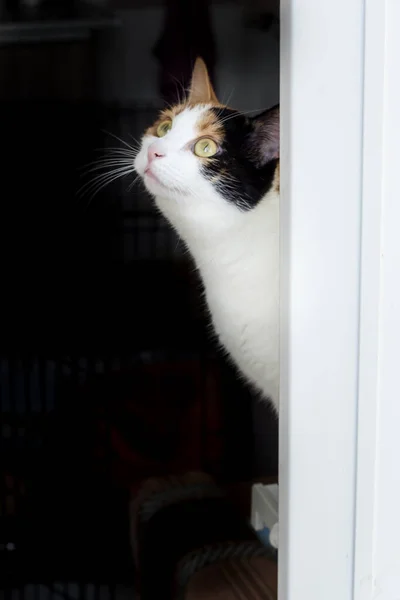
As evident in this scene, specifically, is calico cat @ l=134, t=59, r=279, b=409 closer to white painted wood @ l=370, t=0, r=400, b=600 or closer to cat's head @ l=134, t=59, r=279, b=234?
cat's head @ l=134, t=59, r=279, b=234

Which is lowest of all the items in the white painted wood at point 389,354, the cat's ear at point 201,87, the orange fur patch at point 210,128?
the white painted wood at point 389,354

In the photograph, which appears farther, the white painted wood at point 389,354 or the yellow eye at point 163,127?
the yellow eye at point 163,127

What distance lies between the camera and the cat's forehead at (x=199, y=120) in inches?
22.1

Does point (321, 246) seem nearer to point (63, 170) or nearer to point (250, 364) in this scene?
point (250, 364)

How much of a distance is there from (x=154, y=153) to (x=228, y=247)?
4.7 inches

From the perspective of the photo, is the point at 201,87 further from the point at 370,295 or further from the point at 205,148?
the point at 370,295

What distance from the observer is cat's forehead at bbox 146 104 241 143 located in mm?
561

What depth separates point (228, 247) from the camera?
1.92 ft

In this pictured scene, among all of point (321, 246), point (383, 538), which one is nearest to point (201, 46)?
point (321, 246)

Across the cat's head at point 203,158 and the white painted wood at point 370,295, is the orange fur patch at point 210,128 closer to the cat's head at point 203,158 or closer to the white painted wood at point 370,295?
the cat's head at point 203,158

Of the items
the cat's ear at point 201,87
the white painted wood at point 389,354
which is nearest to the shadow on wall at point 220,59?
the cat's ear at point 201,87

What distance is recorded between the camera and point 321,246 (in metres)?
0.47

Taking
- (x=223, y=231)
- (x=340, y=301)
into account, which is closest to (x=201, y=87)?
(x=223, y=231)

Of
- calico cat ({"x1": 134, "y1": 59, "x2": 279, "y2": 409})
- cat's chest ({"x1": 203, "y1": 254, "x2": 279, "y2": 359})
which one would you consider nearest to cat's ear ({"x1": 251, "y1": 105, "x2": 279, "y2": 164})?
calico cat ({"x1": 134, "y1": 59, "x2": 279, "y2": 409})
